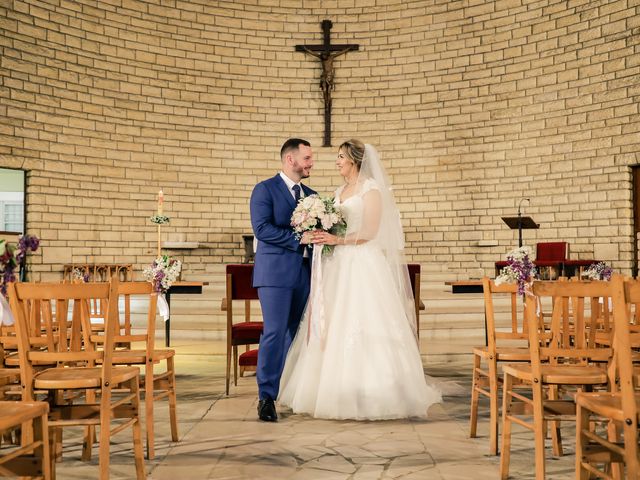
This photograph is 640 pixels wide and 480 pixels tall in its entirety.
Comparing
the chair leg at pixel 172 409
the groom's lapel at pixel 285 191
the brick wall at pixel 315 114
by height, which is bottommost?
the chair leg at pixel 172 409

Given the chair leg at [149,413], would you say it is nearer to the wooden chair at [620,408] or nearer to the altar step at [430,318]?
the wooden chair at [620,408]

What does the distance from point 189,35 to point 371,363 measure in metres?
8.87

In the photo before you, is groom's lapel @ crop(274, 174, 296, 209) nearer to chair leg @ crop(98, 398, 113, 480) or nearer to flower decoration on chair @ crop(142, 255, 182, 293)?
flower decoration on chair @ crop(142, 255, 182, 293)

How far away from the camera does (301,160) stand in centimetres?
377

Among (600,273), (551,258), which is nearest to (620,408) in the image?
(600,273)

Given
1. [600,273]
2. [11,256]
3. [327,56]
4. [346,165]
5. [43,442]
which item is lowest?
[43,442]

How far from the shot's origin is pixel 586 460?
201 cm

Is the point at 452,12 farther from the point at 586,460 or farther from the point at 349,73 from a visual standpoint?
the point at 586,460

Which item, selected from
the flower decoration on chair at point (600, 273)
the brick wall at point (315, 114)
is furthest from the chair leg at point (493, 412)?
the brick wall at point (315, 114)

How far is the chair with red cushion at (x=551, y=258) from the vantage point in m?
8.81

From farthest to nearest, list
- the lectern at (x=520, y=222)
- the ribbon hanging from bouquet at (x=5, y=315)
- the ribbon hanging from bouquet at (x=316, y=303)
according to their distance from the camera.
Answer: the lectern at (x=520, y=222) → the ribbon hanging from bouquet at (x=316, y=303) → the ribbon hanging from bouquet at (x=5, y=315)

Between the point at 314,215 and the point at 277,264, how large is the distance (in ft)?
1.23

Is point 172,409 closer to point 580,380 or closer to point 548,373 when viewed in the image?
point 548,373

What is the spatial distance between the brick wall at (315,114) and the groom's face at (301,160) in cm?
675
